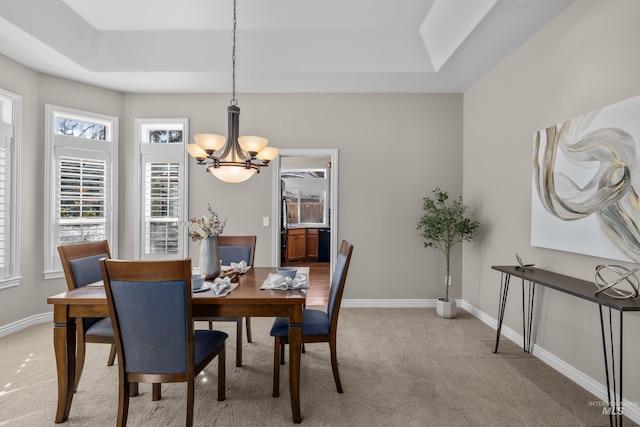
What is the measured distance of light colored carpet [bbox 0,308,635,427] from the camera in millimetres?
2148

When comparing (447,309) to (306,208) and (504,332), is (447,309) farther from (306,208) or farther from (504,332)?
(306,208)

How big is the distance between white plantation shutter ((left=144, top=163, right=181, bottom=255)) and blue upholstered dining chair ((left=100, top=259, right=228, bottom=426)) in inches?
115

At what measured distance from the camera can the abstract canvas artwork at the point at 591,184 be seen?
7.02 feet

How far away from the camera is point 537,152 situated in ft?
9.86

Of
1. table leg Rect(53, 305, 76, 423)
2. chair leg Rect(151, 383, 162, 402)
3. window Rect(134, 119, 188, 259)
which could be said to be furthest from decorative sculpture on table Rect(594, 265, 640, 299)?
window Rect(134, 119, 188, 259)

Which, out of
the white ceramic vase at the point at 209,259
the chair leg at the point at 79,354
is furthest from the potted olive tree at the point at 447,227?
the chair leg at the point at 79,354

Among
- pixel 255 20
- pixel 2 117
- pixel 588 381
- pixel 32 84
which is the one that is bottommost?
pixel 588 381

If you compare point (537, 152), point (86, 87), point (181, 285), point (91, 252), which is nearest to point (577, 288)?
point (537, 152)

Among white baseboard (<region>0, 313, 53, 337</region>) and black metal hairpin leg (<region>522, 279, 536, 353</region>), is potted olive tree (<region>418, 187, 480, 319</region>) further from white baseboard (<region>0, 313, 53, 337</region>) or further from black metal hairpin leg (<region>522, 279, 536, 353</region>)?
white baseboard (<region>0, 313, 53, 337</region>)

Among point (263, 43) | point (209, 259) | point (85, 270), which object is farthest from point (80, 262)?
point (263, 43)

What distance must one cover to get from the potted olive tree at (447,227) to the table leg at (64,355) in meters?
3.57

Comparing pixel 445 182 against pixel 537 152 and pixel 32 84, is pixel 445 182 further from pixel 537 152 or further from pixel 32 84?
pixel 32 84

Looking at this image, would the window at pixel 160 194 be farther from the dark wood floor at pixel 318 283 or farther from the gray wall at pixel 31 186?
the dark wood floor at pixel 318 283

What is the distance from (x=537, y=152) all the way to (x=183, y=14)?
3.68m
